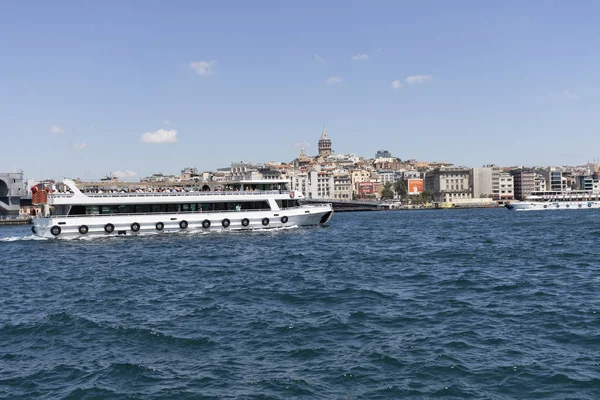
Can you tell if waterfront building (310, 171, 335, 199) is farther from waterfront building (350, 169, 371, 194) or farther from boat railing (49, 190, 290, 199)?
boat railing (49, 190, 290, 199)

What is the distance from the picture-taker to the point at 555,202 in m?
122

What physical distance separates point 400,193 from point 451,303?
16436 cm

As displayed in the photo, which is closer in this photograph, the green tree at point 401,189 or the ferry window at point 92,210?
the ferry window at point 92,210

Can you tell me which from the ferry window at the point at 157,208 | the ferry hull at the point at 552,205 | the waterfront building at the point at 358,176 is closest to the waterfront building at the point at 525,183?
the waterfront building at the point at 358,176

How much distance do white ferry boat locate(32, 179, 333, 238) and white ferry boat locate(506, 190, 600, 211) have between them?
Result: 256ft

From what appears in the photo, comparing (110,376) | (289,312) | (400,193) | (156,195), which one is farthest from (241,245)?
(400,193)

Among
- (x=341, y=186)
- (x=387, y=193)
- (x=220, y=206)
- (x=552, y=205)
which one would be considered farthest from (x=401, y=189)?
(x=220, y=206)

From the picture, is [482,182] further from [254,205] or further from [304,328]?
[304,328]

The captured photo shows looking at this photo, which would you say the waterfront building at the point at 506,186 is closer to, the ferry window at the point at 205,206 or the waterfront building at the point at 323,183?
the waterfront building at the point at 323,183

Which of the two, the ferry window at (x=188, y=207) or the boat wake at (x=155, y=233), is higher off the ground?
the ferry window at (x=188, y=207)

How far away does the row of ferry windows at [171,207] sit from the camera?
1734 inches

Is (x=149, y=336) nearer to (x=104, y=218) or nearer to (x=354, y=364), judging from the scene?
(x=354, y=364)

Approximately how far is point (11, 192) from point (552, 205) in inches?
3929

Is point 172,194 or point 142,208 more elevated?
point 172,194
